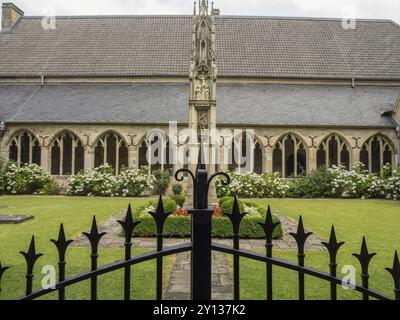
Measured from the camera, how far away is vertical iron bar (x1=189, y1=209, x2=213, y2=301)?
2.40 meters

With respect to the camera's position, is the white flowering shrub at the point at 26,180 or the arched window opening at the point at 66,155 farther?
the arched window opening at the point at 66,155

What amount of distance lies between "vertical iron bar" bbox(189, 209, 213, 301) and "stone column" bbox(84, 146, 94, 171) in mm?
21097

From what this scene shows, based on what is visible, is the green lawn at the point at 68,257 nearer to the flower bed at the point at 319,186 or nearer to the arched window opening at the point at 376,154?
the flower bed at the point at 319,186

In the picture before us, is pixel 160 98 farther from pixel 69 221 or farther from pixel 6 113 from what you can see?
pixel 69 221

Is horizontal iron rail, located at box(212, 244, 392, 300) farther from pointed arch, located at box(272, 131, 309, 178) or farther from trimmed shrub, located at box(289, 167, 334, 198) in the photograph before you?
pointed arch, located at box(272, 131, 309, 178)

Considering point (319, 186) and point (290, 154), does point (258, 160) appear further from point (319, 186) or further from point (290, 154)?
point (319, 186)

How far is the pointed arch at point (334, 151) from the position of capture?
2211 cm

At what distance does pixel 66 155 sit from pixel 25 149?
101 inches

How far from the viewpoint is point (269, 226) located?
2564 millimetres

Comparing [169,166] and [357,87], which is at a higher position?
[357,87]

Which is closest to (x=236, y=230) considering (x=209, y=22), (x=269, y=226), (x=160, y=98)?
(x=269, y=226)

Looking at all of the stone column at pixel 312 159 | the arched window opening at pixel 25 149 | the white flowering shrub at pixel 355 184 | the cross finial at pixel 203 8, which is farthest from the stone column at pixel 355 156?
the arched window opening at pixel 25 149

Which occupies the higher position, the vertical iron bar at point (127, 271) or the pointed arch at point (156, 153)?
the pointed arch at point (156, 153)
